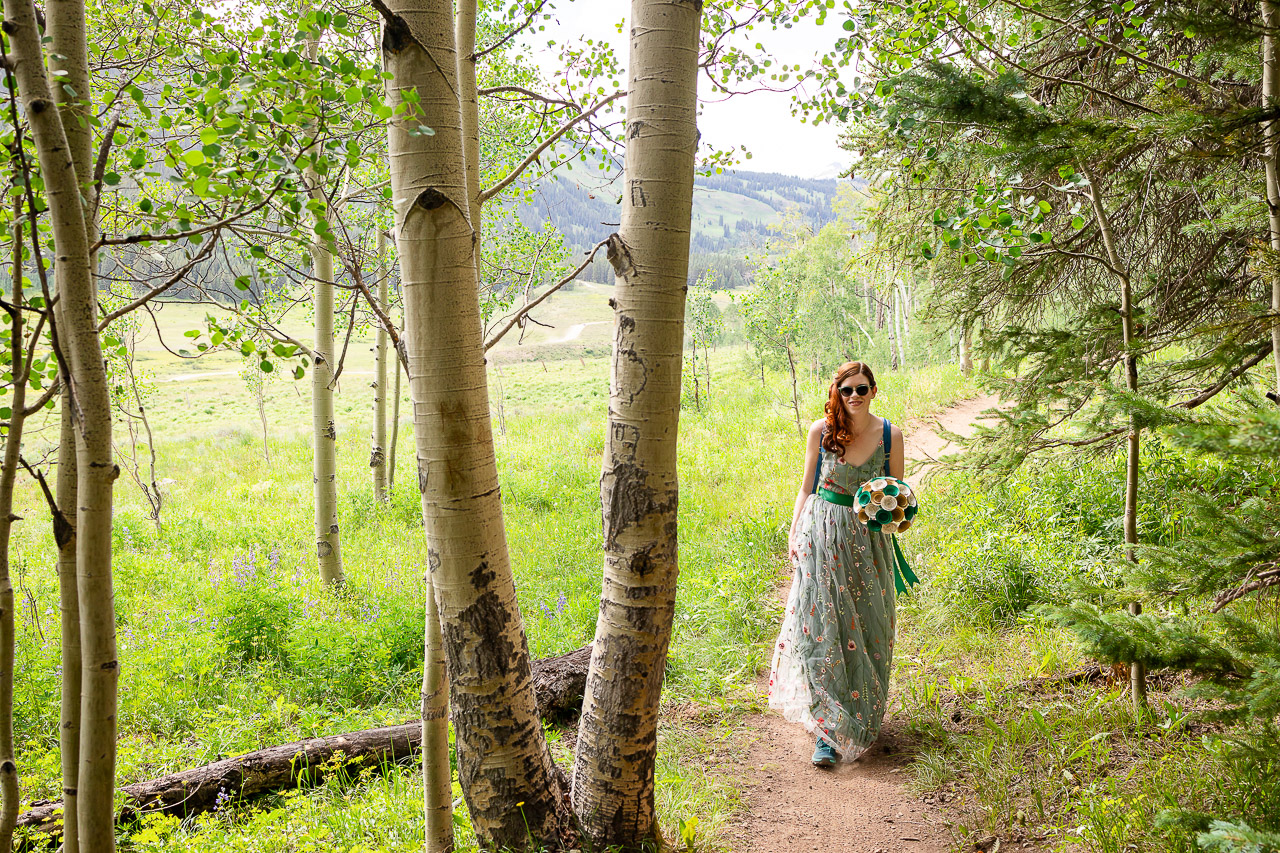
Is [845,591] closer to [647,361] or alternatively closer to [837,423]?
[837,423]

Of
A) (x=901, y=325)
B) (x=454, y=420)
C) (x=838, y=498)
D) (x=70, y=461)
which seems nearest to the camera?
(x=70, y=461)

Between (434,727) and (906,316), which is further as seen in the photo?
(906,316)

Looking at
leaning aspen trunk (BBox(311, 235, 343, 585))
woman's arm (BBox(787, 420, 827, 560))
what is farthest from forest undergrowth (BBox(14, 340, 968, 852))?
woman's arm (BBox(787, 420, 827, 560))

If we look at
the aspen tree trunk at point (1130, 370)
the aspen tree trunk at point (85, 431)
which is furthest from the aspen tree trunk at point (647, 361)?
the aspen tree trunk at point (1130, 370)

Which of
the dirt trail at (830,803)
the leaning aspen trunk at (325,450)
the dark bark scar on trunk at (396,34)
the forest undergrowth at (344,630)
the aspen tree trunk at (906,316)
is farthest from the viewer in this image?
the aspen tree trunk at (906,316)

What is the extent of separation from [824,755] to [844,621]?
0.74 meters

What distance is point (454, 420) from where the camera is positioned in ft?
7.33

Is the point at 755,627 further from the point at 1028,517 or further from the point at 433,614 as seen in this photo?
the point at 433,614

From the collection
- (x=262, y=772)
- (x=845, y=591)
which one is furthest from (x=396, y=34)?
(x=262, y=772)

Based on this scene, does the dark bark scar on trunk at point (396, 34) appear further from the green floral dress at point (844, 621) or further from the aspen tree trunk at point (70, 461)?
the green floral dress at point (844, 621)

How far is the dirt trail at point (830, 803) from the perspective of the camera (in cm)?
317

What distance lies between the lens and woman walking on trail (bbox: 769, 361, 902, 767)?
3797mm

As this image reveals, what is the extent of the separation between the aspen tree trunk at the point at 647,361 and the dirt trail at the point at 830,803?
4.13ft

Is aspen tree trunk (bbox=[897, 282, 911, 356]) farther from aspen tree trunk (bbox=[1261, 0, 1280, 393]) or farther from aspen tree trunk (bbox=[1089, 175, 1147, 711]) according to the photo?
aspen tree trunk (bbox=[1261, 0, 1280, 393])
